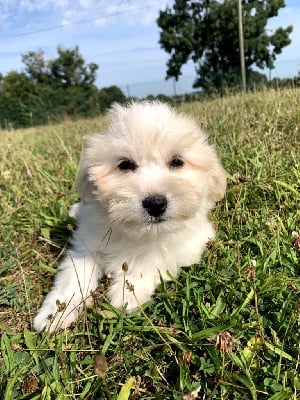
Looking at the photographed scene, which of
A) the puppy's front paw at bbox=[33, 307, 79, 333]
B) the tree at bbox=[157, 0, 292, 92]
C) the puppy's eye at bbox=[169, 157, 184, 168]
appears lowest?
the puppy's front paw at bbox=[33, 307, 79, 333]

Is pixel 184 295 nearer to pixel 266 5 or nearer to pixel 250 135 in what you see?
pixel 250 135

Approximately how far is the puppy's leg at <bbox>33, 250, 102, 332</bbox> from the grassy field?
0.07m

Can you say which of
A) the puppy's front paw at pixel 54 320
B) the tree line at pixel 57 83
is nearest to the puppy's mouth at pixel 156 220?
the puppy's front paw at pixel 54 320

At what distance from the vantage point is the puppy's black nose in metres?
2.17

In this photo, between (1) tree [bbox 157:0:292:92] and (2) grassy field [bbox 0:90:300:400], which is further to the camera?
(1) tree [bbox 157:0:292:92]

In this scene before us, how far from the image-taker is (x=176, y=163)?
8.28 ft

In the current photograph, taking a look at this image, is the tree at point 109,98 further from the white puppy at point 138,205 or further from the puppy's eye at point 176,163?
the puppy's eye at point 176,163

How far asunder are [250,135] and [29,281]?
2.61 m

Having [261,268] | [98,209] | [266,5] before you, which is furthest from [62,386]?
[266,5]

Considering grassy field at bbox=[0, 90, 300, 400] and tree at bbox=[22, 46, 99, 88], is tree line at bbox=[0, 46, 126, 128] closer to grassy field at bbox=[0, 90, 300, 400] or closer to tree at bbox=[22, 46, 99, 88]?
tree at bbox=[22, 46, 99, 88]

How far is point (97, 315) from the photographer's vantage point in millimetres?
2211

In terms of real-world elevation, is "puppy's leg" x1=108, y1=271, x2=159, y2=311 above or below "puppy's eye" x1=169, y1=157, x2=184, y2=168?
below

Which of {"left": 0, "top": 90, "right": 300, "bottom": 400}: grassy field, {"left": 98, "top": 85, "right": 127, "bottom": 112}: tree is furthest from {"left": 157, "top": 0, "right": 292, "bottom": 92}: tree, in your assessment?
{"left": 0, "top": 90, "right": 300, "bottom": 400}: grassy field

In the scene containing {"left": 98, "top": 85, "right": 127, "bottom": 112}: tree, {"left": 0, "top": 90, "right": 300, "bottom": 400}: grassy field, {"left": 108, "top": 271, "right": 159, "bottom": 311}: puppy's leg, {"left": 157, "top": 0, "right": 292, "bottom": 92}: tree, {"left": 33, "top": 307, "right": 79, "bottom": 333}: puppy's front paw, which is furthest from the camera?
{"left": 157, "top": 0, "right": 292, "bottom": 92}: tree
